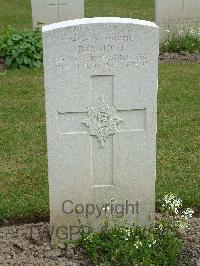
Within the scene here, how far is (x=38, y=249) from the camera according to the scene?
14.2ft

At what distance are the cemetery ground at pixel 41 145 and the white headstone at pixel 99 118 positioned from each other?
1.51 ft

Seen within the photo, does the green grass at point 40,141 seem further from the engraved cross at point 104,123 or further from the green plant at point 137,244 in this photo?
the engraved cross at point 104,123

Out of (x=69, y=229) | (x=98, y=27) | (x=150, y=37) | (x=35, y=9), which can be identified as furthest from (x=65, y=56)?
(x=35, y=9)

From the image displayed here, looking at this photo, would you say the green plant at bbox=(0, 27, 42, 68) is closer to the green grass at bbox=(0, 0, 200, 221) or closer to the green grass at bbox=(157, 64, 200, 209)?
the green grass at bbox=(0, 0, 200, 221)

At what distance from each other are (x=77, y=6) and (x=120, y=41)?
683cm

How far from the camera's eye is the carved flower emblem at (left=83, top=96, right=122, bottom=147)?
406 centimetres

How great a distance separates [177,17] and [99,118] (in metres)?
6.87

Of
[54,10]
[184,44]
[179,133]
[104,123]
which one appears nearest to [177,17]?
[184,44]

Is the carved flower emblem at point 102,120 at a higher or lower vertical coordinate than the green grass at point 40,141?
higher

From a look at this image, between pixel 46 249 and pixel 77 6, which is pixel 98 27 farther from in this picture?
pixel 77 6

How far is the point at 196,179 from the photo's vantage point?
5.52m

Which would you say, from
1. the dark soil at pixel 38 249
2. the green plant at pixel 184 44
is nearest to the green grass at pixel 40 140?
the dark soil at pixel 38 249

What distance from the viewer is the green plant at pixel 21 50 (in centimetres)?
919

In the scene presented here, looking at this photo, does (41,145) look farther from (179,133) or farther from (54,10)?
(54,10)
